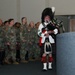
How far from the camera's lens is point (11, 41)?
5.42 metres

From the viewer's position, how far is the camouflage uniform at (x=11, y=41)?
5375 millimetres

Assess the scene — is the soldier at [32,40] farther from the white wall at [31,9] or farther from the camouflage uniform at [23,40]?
the white wall at [31,9]

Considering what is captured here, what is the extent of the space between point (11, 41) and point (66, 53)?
3.69 meters

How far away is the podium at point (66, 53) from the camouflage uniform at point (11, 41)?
3.51 metres

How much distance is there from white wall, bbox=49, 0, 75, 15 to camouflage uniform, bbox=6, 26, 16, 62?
3.37m

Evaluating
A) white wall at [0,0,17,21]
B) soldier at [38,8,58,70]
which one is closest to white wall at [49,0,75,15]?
white wall at [0,0,17,21]

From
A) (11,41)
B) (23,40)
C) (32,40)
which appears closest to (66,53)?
(11,41)

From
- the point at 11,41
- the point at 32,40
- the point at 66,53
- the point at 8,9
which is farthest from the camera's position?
the point at 8,9

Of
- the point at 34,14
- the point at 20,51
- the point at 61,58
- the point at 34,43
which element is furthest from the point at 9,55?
the point at 61,58
